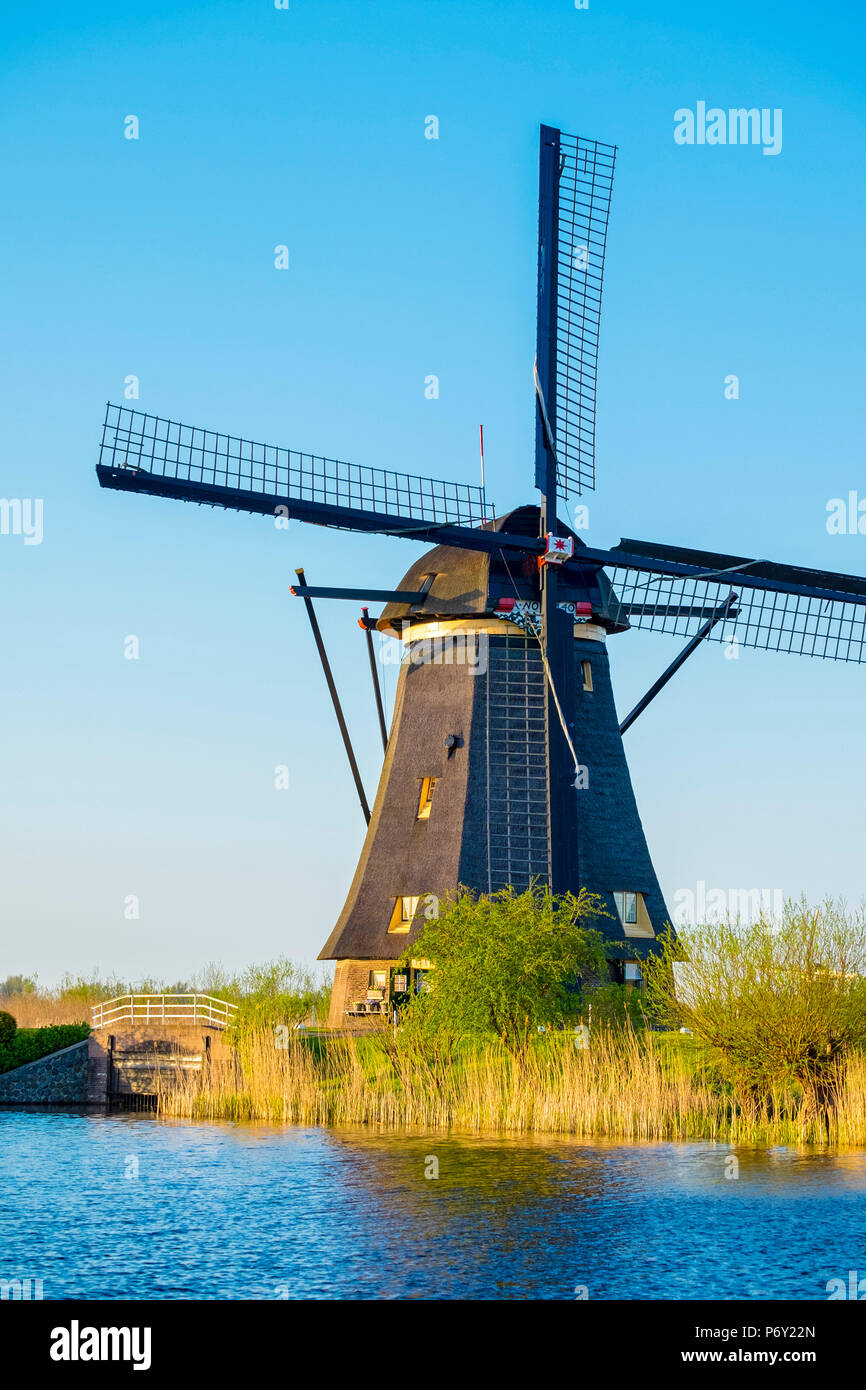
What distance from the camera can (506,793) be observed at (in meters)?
30.9

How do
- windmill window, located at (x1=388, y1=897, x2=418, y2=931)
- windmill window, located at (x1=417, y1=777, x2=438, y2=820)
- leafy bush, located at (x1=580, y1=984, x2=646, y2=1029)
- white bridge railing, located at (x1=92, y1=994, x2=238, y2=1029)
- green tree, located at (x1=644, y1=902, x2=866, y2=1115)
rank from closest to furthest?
green tree, located at (x1=644, y1=902, x2=866, y2=1115)
leafy bush, located at (x1=580, y1=984, x2=646, y2=1029)
white bridge railing, located at (x1=92, y1=994, x2=238, y2=1029)
windmill window, located at (x1=388, y1=897, x2=418, y2=931)
windmill window, located at (x1=417, y1=777, x2=438, y2=820)

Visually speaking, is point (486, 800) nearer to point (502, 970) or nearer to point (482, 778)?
point (482, 778)

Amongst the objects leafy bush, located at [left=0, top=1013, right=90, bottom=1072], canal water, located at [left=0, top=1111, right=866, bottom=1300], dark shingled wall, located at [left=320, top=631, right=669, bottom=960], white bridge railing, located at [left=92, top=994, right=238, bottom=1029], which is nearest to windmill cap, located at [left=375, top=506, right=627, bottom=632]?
dark shingled wall, located at [left=320, top=631, right=669, bottom=960]

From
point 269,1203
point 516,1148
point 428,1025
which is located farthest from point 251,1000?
point 269,1203

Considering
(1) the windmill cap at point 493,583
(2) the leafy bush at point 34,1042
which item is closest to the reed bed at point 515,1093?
(2) the leafy bush at point 34,1042

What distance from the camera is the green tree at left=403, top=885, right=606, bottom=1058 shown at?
25844 mm

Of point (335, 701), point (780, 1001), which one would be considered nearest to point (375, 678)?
point (335, 701)

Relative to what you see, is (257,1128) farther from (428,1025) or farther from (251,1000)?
(251,1000)

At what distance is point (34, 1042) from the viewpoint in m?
32.9

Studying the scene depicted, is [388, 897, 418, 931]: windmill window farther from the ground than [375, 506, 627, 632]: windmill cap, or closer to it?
closer to it

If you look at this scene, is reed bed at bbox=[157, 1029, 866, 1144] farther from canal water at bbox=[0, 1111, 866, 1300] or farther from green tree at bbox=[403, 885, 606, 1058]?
canal water at bbox=[0, 1111, 866, 1300]

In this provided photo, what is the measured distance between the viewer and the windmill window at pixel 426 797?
105ft

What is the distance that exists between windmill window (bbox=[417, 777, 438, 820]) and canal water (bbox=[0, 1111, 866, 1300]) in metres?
9.91
